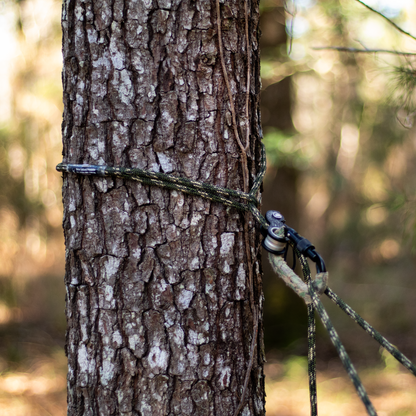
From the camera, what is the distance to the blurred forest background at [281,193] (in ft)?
12.0

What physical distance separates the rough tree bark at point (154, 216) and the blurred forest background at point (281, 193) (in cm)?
116

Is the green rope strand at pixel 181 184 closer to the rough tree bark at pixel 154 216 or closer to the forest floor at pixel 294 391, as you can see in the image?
the rough tree bark at pixel 154 216

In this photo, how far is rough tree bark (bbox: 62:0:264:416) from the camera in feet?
3.44

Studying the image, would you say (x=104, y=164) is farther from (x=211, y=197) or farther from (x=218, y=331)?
(x=218, y=331)

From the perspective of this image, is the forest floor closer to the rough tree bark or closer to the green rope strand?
the rough tree bark

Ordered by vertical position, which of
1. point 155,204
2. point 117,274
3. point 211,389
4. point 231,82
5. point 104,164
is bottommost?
point 211,389

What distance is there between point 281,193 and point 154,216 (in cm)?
395

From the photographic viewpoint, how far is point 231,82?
1.10 m

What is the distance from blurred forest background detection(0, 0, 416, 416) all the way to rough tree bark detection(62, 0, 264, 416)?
3.79ft

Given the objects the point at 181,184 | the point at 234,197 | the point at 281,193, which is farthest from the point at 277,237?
the point at 281,193

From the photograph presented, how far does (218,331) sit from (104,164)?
591 millimetres

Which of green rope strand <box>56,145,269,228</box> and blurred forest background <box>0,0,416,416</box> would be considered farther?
blurred forest background <box>0,0,416,416</box>

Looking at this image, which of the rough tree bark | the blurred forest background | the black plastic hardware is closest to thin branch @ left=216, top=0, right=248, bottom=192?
the rough tree bark

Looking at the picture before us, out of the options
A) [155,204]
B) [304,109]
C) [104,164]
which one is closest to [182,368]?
[155,204]
